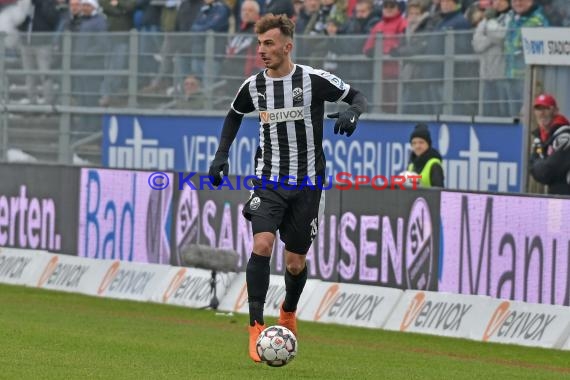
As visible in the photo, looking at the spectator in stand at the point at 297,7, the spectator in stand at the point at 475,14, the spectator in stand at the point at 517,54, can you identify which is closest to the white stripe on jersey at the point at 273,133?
the spectator in stand at the point at 517,54

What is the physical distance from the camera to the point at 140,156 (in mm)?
23344

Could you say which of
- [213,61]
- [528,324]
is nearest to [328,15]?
[213,61]

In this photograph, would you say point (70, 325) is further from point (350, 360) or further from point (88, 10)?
point (88, 10)

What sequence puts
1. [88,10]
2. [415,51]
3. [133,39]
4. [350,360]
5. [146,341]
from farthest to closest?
[88,10], [133,39], [415,51], [146,341], [350,360]

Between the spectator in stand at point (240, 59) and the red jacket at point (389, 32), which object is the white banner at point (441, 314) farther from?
the spectator in stand at point (240, 59)

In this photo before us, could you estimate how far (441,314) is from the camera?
1459 cm

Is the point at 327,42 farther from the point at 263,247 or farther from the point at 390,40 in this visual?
the point at 263,247

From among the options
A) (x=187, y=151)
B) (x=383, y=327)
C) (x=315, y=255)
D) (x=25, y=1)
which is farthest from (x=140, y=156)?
(x=383, y=327)

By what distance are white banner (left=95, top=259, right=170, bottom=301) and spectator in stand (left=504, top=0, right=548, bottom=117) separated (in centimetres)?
464

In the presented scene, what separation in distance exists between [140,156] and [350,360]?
1190cm

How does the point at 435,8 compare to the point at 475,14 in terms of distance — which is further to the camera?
the point at 435,8

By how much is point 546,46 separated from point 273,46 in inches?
260

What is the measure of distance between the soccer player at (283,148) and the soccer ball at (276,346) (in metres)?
0.43

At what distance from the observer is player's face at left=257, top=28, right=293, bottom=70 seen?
10805 millimetres
